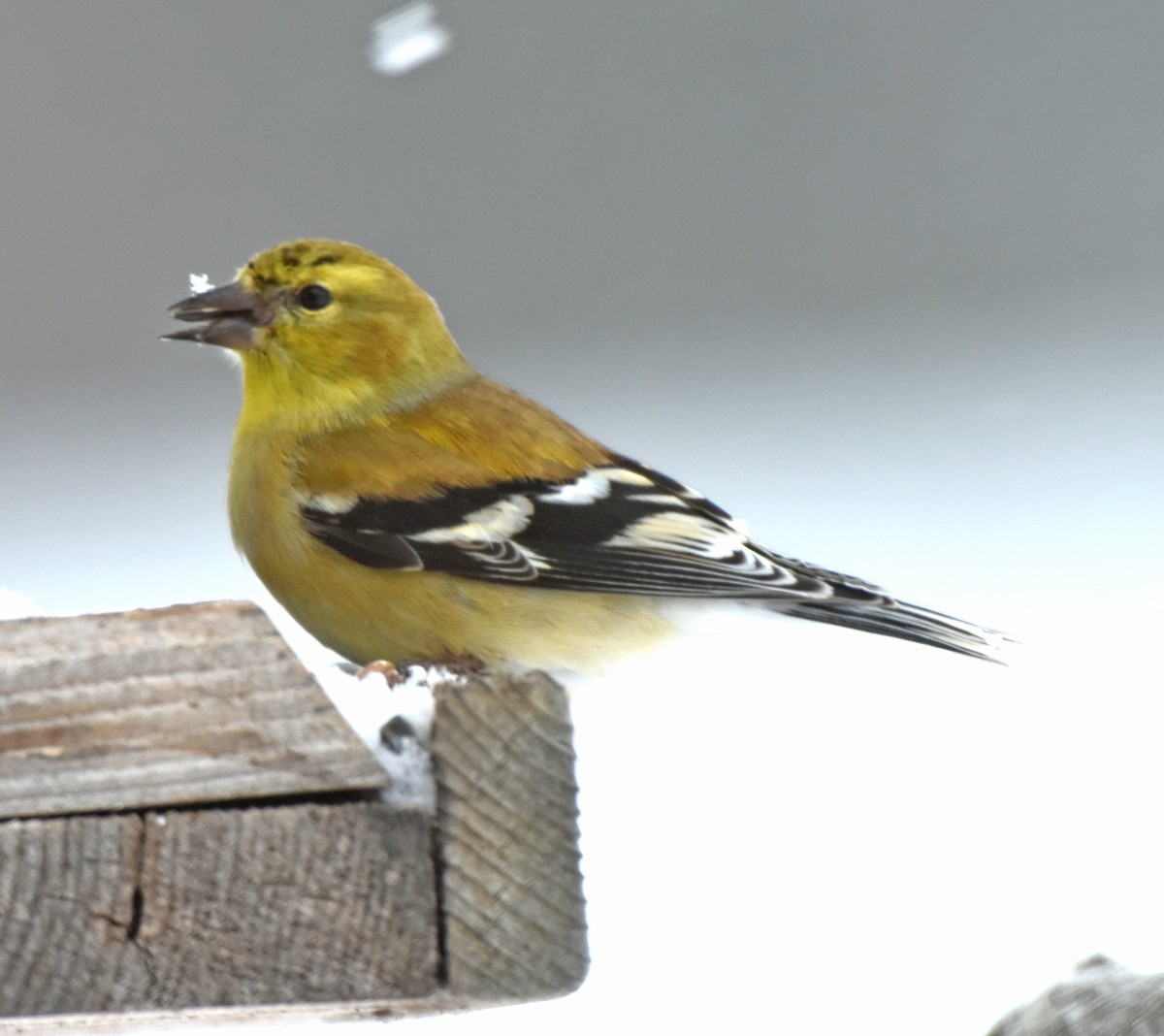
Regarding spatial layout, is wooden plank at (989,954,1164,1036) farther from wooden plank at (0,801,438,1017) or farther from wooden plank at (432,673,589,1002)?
wooden plank at (0,801,438,1017)

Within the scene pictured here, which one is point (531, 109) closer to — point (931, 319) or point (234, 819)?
point (931, 319)

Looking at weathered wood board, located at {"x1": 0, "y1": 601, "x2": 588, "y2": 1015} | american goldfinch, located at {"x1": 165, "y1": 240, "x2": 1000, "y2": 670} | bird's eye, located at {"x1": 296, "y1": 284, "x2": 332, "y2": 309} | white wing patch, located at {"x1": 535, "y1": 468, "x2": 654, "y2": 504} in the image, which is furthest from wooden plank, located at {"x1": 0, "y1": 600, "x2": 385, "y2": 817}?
bird's eye, located at {"x1": 296, "y1": 284, "x2": 332, "y2": 309}

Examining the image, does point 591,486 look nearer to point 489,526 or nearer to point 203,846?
point 489,526

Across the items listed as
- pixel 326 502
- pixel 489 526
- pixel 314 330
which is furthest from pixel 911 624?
pixel 314 330

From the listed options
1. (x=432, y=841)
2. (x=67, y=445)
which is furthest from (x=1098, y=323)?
(x=432, y=841)

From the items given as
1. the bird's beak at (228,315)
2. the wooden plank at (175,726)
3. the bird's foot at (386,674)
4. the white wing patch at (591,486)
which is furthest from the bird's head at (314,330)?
the wooden plank at (175,726)

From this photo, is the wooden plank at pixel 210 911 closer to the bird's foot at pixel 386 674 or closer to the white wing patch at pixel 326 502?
the bird's foot at pixel 386 674

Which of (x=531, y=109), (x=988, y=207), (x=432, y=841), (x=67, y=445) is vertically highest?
(x=531, y=109)
